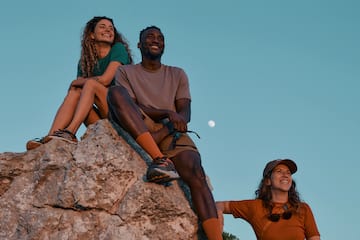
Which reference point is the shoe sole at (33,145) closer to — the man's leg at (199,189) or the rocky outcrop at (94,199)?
the rocky outcrop at (94,199)

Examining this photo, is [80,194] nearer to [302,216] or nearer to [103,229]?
[103,229]

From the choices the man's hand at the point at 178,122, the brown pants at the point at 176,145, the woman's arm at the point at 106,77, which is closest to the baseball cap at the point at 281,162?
the brown pants at the point at 176,145

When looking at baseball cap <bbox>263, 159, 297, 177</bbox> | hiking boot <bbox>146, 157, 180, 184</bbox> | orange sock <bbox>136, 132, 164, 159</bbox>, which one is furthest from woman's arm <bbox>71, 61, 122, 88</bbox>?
baseball cap <bbox>263, 159, 297, 177</bbox>

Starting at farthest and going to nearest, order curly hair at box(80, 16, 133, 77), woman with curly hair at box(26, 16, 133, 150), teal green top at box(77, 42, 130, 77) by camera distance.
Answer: curly hair at box(80, 16, 133, 77) → teal green top at box(77, 42, 130, 77) → woman with curly hair at box(26, 16, 133, 150)

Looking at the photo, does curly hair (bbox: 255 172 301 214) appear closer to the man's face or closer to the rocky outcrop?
the rocky outcrop

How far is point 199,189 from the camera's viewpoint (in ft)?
20.2

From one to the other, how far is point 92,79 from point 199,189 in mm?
2007

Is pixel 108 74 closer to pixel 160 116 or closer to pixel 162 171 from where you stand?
pixel 160 116

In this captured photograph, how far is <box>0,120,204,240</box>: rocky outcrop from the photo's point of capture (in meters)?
6.08

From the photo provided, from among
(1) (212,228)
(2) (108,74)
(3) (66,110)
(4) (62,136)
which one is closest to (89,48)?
(2) (108,74)

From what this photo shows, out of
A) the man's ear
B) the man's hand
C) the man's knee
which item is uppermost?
the man's knee

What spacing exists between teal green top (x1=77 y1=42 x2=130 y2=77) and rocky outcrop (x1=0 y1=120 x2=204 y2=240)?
57.3 inches

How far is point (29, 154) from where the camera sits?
674 cm

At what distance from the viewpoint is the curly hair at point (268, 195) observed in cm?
668
